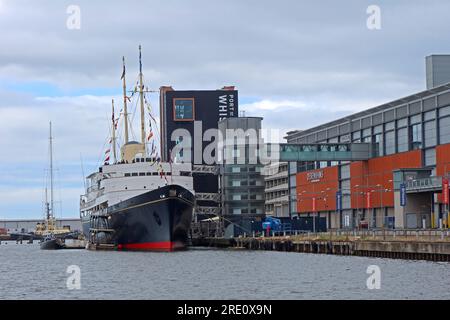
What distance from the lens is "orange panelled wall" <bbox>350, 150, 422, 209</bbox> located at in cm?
11206

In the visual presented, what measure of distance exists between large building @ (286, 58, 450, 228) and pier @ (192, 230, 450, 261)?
621 centimetres

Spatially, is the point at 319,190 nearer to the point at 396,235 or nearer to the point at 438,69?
the point at 438,69

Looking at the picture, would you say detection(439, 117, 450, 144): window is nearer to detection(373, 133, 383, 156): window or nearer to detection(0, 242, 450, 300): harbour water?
detection(373, 133, 383, 156): window

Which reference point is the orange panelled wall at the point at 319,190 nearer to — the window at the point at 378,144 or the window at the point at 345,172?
the window at the point at 345,172

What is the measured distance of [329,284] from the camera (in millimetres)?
54281

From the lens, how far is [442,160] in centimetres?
10331

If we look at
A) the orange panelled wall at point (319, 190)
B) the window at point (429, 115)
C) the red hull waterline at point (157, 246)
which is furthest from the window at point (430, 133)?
the red hull waterline at point (157, 246)

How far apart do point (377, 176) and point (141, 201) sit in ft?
110

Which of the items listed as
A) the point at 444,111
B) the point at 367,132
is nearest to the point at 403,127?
the point at 444,111

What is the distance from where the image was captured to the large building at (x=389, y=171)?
10200 centimetres

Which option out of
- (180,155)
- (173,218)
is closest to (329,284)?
(173,218)

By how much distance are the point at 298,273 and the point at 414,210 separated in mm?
41458

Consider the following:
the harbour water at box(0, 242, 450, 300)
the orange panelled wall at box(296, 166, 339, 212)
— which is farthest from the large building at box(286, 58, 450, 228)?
the harbour water at box(0, 242, 450, 300)

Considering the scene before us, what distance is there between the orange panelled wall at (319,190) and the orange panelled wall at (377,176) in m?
5.76
